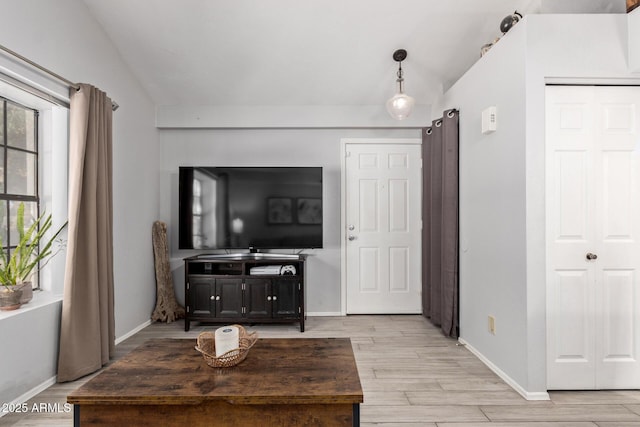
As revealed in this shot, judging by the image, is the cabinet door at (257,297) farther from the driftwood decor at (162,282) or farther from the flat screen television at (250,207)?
the driftwood decor at (162,282)

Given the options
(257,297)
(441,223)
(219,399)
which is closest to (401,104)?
(441,223)

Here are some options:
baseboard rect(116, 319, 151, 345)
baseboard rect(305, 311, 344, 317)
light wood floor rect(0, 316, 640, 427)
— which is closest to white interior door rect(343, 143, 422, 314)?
baseboard rect(305, 311, 344, 317)

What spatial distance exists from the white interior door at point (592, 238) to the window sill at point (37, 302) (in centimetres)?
328

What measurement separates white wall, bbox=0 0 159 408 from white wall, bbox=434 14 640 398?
10.1 feet

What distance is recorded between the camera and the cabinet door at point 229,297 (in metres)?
3.47

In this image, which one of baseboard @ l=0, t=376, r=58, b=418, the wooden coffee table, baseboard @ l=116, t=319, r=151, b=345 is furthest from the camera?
baseboard @ l=116, t=319, r=151, b=345

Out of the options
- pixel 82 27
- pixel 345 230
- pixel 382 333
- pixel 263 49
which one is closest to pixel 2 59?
pixel 82 27

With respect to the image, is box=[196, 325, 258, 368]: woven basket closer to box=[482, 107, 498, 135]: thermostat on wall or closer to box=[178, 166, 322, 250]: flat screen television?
box=[178, 166, 322, 250]: flat screen television

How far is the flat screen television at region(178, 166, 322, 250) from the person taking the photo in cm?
364

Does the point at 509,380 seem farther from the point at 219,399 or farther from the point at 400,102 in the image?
the point at 400,102

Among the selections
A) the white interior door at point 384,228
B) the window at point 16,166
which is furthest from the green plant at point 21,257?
the white interior door at point 384,228

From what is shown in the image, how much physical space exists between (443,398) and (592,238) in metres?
1.40

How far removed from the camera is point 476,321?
9.46 feet

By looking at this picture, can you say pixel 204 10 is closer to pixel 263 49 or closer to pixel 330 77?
pixel 263 49
